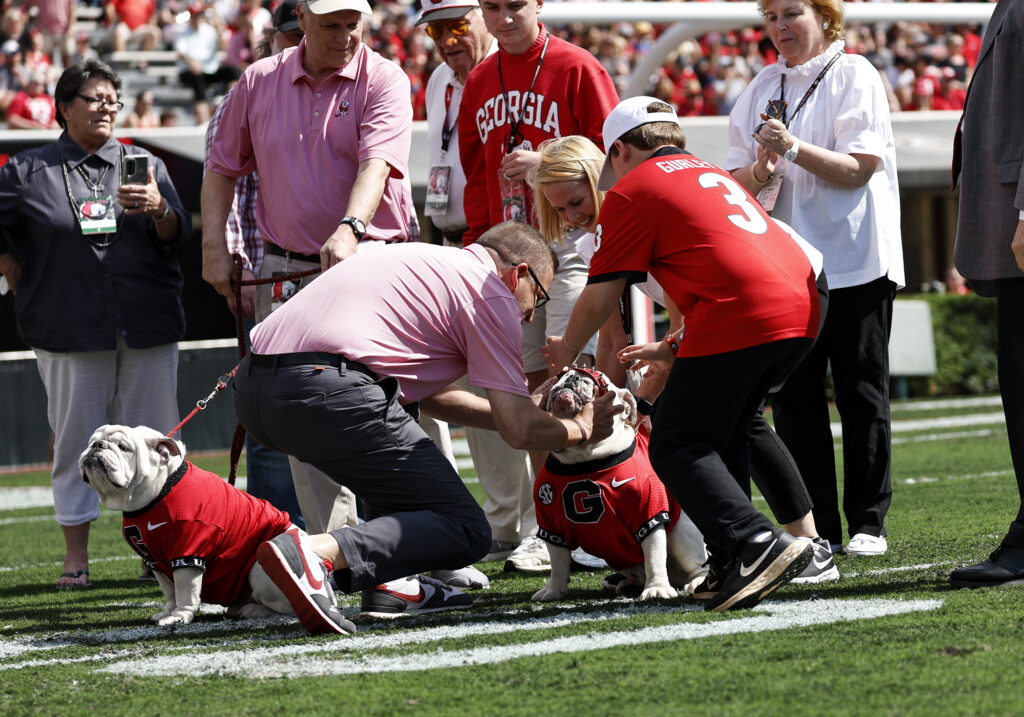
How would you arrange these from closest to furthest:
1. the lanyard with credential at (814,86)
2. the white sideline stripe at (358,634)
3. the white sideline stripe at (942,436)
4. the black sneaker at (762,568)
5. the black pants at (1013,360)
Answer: the white sideline stripe at (358,634), the black sneaker at (762,568), the black pants at (1013,360), the lanyard with credential at (814,86), the white sideline stripe at (942,436)

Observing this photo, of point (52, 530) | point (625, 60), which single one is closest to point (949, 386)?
point (625, 60)

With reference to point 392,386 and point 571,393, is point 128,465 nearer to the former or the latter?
point 392,386

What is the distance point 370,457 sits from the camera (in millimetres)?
4469

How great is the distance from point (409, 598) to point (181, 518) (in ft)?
2.67

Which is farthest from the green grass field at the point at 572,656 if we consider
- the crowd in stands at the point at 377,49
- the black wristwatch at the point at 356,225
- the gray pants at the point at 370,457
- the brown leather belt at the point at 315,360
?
the crowd in stands at the point at 377,49

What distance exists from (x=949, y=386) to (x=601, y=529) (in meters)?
15.1

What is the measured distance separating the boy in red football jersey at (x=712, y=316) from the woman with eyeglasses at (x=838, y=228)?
1125 mm

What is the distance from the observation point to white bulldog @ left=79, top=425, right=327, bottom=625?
15.3 ft

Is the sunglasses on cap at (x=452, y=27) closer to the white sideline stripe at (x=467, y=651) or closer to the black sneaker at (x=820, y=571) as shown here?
the black sneaker at (x=820, y=571)

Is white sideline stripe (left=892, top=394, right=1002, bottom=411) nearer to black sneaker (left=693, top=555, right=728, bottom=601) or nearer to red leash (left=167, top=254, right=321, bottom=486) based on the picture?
red leash (left=167, top=254, right=321, bottom=486)

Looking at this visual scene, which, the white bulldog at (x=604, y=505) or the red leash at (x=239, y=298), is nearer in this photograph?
the white bulldog at (x=604, y=505)

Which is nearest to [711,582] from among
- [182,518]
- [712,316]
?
[712,316]

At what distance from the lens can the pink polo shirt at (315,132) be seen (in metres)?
5.71

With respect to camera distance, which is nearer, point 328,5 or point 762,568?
point 762,568
